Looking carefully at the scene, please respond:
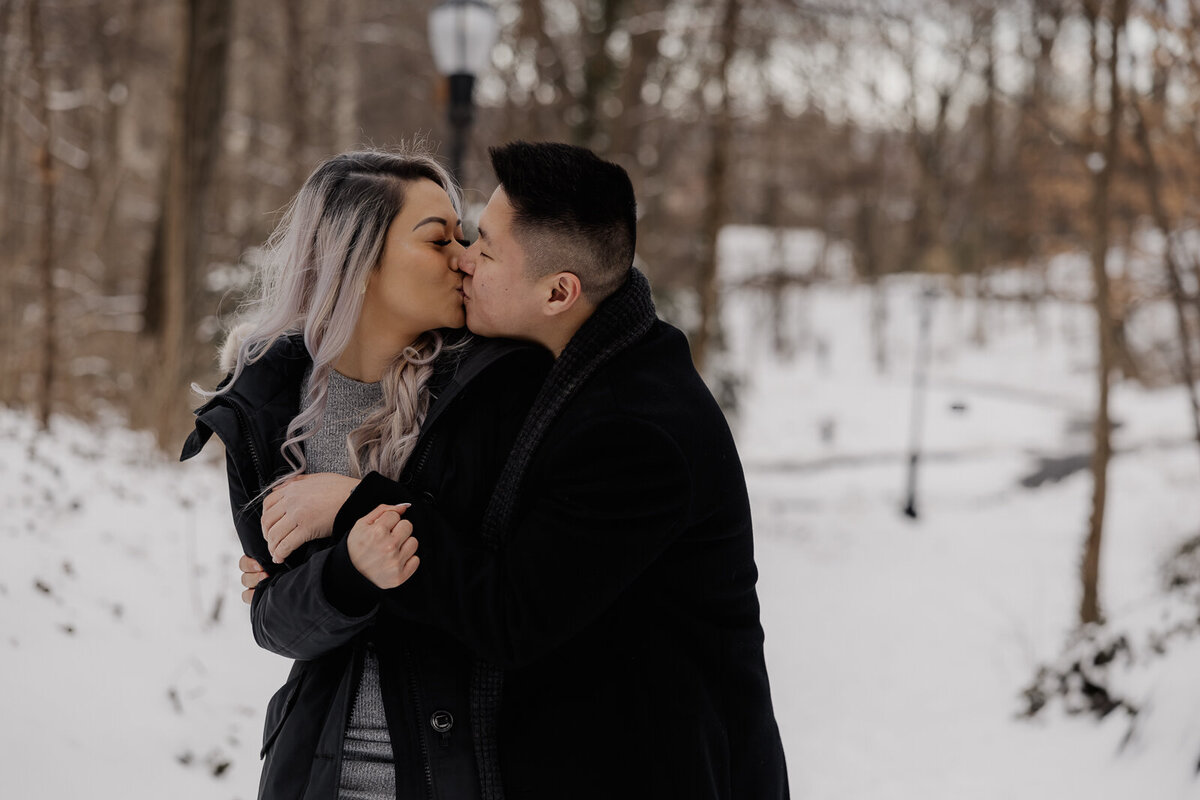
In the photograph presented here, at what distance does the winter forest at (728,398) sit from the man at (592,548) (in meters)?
2.42

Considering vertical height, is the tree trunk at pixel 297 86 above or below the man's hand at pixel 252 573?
above

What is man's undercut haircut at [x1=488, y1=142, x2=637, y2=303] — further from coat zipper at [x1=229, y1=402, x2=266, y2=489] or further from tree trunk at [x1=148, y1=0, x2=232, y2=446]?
tree trunk at [x1=148, y1=0, x2=232, y2=446]

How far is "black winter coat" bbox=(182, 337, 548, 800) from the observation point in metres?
1.83

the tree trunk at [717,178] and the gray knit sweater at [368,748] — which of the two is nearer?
the gray knit sweater at [368,748]

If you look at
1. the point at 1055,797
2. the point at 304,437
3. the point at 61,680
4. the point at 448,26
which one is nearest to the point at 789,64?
the point at 448,26

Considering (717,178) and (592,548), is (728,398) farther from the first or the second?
(592,548)

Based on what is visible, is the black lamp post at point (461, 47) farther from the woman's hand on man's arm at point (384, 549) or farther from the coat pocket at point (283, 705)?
the woman's hand on man's arm at point (384, 549)

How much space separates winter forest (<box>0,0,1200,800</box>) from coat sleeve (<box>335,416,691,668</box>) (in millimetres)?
2473

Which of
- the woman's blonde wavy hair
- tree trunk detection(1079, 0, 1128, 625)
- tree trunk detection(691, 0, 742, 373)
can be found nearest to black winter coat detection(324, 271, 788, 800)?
the woman's blonde wavy hair

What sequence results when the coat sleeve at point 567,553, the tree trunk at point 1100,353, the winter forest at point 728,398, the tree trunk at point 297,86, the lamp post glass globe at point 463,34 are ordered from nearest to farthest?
the coat sleeve at point 567,553 → the winter forest at point 728,398 → the lamp post glass globe at point 463,34 → the tree trunk at point 1100,353 → the tree trunk at point 297,86

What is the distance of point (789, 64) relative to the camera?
1612cm

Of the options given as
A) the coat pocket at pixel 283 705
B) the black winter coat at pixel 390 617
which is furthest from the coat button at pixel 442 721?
the coat pocket at pixel 283 705

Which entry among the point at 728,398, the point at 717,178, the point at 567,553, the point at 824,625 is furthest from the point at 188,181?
the point at 728,398

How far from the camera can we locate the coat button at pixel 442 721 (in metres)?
1.83
